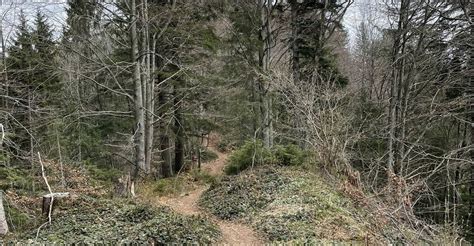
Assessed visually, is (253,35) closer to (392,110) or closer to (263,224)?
(392,110)

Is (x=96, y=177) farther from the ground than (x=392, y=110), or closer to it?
closer to it

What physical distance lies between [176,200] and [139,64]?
437 centimetres

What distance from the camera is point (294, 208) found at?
925cm

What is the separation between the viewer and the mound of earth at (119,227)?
665 cm

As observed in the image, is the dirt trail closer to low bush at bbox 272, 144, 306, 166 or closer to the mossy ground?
the mossy ground

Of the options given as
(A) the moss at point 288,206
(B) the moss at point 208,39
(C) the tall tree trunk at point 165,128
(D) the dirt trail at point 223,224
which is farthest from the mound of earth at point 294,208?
(B) the moss at point 208,39

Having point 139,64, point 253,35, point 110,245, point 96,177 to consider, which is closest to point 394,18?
point 253,35

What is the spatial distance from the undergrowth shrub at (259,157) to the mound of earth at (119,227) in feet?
17.9

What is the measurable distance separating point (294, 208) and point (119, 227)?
4.04 m

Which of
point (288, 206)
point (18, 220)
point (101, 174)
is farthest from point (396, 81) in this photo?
point (18, 220)

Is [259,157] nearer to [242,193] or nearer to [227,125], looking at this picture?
[242,193]

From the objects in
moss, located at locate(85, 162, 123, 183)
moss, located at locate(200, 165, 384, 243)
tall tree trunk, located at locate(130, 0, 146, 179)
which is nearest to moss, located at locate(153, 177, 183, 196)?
tall tree trunk, located at locate(130, 0, 146, 179)

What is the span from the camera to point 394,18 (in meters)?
15.1

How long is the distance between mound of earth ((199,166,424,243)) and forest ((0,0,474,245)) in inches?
1.9
